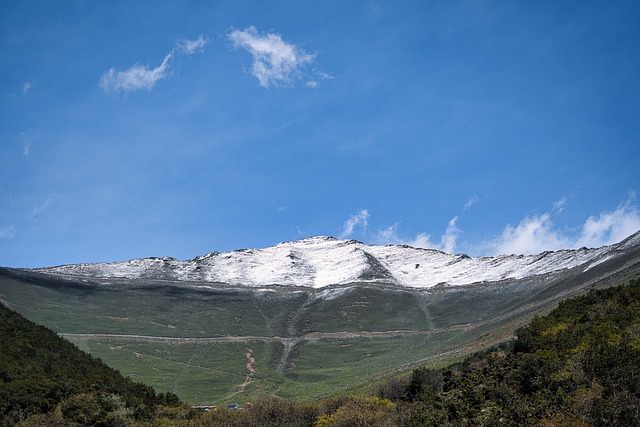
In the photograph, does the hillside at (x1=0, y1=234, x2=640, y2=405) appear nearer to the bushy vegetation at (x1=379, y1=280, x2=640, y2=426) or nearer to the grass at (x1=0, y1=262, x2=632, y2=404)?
the grass at (x1=0, y1=262, x2=632, y2=404)

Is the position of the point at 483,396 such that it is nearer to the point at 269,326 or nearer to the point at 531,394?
the point at 531,394

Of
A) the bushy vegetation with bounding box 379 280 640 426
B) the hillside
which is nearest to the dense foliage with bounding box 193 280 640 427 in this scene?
the bushy vegetation with bounding box 379 280 640 426

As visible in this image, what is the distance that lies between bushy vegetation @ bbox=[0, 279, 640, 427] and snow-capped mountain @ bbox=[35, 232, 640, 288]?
81994 mm

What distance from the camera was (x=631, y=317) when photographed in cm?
3253

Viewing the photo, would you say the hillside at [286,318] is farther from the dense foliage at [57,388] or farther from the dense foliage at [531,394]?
the dense foliage at [57,388]

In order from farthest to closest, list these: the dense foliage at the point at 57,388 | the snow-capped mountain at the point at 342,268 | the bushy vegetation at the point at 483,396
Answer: the snow-capped mountain at the point at 342,268
the dense foliage at the point at 57,388
the bushy vegetation at the point at 483,396

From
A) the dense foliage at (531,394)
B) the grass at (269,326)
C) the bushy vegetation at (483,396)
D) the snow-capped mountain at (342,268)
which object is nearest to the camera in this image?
the dense foliage at (531,394)

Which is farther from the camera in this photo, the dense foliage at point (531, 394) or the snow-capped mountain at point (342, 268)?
the snow-capped mountain at point (342, 268)

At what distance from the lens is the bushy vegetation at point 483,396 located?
22.6 meters

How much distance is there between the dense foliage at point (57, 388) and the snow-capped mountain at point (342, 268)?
94253 millimetres

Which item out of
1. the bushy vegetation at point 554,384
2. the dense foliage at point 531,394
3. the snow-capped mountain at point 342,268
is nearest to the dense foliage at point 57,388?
the dense foliage at point 531,394

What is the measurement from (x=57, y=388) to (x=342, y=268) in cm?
12996

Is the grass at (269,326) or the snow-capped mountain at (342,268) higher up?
the snow-capped mountain at (342,268)

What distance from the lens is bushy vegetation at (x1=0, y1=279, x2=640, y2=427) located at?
2258cm
